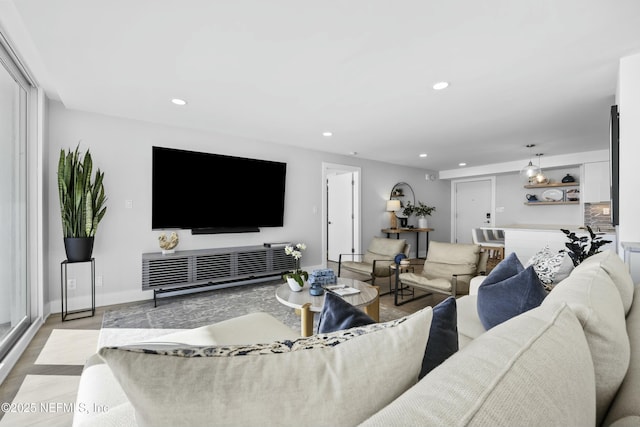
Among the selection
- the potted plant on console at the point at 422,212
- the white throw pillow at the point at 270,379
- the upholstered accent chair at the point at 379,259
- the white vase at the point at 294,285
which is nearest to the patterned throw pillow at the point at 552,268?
the upholstered accent chair at the point at 379,259

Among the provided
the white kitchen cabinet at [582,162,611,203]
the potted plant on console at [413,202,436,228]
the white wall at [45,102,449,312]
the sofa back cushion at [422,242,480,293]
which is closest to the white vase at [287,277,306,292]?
the sofa back cushion at [422,242,480,293]

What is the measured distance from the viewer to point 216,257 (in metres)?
3.94

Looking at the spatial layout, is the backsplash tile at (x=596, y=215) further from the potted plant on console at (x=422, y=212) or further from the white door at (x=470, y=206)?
the potted plant on console at (x=422, y=212)

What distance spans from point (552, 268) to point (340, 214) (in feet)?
14.4

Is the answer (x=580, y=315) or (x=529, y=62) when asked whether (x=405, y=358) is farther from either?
(x=529, y=62)

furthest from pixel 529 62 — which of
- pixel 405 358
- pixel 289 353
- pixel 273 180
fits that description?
pixel 273 180

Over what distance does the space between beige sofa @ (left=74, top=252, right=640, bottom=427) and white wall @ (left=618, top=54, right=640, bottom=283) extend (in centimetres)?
188

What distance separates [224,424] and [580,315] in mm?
875

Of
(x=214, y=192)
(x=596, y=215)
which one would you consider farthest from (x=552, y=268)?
(x=596, y=215)

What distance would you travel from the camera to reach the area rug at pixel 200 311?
3004 mm

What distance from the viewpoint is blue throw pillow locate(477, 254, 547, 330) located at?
1.40m

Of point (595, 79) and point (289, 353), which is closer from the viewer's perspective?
point (289, 353)

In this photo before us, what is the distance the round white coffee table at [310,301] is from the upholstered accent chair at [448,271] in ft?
2.66

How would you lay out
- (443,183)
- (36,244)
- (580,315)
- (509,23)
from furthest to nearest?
(443,183), (36,244), (509,23), (580,315)
